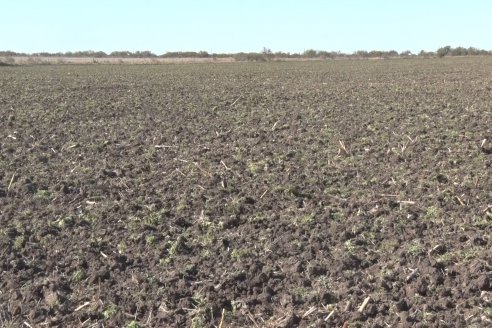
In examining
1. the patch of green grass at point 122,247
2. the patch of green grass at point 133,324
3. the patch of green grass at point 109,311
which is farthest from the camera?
the patch of green grass at point 122,247

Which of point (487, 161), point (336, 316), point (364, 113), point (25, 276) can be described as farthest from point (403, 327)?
point (364, 113)

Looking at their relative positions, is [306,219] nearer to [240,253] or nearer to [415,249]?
[240,253]

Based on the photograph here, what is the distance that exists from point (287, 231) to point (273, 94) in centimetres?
1709

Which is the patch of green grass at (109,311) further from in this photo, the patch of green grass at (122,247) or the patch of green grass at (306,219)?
the patch of green grass at (306,219)

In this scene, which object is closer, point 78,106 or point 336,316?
point 336,316

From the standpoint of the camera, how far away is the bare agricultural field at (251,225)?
5.20 m

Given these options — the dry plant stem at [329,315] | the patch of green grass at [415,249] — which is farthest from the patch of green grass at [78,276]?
the patch of green grass at [415,249]

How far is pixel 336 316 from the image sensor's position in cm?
492

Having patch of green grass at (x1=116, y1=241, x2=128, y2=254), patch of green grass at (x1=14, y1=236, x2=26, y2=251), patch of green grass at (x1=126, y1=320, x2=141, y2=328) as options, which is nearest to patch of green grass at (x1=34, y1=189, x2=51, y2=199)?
patch of green grass at (x1=14, y1=236, x2=26, y2=251)

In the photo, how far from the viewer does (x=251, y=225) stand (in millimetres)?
7230

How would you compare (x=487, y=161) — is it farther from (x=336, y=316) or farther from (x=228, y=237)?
(x=336, y=316)

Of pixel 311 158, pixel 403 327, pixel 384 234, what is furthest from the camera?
pixel 311 158

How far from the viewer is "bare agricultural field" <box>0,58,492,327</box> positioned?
5.20 m

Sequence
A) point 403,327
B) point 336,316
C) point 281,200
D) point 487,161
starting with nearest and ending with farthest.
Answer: point 403,327
point 336,316
point 281,200
point 487,161
